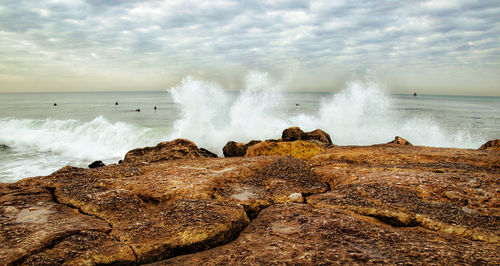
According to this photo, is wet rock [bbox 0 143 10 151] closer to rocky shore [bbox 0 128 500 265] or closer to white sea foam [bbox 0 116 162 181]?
white sea foam [bbox 0 116 162 181]

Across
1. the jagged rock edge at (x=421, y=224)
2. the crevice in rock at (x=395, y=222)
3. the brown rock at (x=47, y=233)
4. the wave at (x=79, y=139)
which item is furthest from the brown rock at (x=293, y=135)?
the wave at (x=79, y=139)

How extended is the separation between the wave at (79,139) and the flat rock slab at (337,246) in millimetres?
13209

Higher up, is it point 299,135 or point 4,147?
point 299,135

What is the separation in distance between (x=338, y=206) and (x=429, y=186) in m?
1.23

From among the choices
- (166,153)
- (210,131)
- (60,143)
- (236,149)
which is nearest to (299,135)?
(236,149)

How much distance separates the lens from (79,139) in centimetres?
1706

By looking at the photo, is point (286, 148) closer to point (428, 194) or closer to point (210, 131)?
point (428, 194)

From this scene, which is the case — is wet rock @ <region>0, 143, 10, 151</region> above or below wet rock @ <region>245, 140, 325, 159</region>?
below

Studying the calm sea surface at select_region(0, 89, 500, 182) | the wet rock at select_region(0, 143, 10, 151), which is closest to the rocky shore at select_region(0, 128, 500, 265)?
the calm sea surface at select_region(0, 89, 500, 182)

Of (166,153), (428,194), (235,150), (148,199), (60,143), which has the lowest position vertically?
(60,143)

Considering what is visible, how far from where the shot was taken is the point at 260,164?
480 cm

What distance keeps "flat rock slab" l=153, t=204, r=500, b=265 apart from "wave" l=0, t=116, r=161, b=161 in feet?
43.3

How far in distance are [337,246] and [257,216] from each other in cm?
107

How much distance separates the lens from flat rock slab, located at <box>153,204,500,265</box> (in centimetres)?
209
